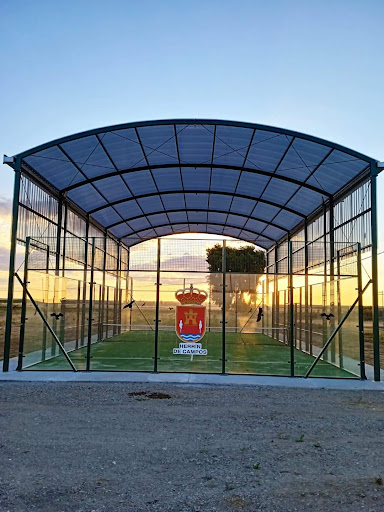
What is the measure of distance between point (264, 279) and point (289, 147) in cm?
1095

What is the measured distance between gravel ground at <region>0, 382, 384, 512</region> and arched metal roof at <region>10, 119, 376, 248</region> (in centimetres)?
551

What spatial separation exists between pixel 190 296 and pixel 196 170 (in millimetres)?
5101

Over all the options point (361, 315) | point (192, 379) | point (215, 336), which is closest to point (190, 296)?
point (192, 379)

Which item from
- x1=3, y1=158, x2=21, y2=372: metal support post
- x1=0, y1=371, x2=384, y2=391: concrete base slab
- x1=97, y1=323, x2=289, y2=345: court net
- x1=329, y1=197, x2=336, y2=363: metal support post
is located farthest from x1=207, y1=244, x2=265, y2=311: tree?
x1=3, y1=158, x2=21, y2=372: metal support post

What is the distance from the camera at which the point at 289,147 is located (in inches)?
500

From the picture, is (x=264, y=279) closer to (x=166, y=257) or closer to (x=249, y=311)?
(x=249, y=311)

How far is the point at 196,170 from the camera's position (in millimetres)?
15898

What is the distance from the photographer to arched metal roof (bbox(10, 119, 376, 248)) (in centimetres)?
1227

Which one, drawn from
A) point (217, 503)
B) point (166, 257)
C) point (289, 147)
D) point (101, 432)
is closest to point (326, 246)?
point (289, 147)

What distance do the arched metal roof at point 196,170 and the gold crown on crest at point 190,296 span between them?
95.0 inches

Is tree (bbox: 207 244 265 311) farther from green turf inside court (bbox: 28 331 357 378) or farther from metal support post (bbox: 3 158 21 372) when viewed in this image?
metal support post (bbox: 3 158 21 372)

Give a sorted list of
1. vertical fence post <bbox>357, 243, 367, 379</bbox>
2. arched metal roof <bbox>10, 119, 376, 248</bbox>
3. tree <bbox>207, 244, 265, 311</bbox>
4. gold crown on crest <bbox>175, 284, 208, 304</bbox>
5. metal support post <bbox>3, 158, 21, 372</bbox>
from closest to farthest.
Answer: vertical fence post <bbox>357, 243, 367, 379</bbox> < metal support post <bbox>3, 158, 21, 372</bbox> < arched metal roof <bbox>10, 119, 376, 248</bbox> < gold crown on crest <bbox>175, 284, 208, 304</bbox> < tree <bbox>207, 244, 265, 311</bbox>

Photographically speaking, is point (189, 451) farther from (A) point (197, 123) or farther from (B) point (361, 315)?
(A) point (197, 123)

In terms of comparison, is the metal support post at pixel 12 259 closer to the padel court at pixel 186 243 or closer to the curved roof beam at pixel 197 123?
the padel court at pixel 186 243
